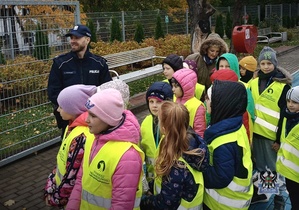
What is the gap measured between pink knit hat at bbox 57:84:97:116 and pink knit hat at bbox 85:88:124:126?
0.40 m

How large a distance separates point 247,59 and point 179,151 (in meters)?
3.17

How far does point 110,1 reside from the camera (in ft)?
83.1

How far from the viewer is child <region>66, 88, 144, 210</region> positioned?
7.57 ft

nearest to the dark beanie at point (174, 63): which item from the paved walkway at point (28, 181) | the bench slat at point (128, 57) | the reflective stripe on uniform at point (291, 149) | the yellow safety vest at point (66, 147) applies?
the reflective stripe on uniform at point (291, 149)

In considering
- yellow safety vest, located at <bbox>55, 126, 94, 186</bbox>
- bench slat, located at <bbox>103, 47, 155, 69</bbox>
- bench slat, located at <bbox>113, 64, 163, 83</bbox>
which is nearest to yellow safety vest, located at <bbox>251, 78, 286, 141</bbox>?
yellow safety vest, located at <bbox>55, 126, 94, 186</bbox>

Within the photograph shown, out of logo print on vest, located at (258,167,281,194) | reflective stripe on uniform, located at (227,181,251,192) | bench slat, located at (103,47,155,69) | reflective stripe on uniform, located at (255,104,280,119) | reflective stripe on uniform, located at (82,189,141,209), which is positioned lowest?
logo print on vest, located at (258,167,281,194)

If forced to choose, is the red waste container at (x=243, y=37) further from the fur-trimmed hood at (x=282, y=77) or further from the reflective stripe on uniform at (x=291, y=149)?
the reflective stripe on uniform at (x=291, y=149)

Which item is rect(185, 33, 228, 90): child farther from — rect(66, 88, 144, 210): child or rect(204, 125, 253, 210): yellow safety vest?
rect(66, 88, 144, 210): child

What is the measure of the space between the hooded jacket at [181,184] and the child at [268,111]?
6.08ft

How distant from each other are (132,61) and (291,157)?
28.8 feet

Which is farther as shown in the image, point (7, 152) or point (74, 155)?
point (7, 152)

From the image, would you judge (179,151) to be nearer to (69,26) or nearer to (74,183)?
(74,183)

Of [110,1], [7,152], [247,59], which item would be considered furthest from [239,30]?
[110,1]

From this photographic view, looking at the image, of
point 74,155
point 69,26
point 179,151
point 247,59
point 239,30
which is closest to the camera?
point 179,151
